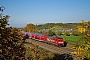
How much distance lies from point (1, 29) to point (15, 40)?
913 mm

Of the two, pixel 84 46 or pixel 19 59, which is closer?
pixel 84 46

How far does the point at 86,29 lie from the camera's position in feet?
20.3

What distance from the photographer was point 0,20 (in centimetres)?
697

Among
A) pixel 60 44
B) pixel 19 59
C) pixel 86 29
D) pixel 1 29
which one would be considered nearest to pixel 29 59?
pixel 19 59

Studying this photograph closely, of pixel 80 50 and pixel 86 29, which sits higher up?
pixel 86 29

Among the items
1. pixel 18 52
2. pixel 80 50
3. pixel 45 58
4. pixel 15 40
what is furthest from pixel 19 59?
pixel 45 58

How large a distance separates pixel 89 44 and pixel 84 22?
0.87 meters

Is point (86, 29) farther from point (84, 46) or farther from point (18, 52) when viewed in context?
point (18, 52)

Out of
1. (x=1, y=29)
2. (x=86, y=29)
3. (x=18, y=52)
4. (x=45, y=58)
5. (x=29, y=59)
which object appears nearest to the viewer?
(x=86, y=29)

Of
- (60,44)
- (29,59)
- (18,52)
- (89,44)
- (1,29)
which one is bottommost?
(60,44)

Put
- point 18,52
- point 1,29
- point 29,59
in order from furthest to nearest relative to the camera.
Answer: point 29,59, point 18,52, point 1,29

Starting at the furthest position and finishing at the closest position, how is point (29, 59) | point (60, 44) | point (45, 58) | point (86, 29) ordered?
point (60, 44), point (45, 58), point (29, 59), point (86, 29)

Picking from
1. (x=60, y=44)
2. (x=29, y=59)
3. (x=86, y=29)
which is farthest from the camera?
(x=60, y=44)

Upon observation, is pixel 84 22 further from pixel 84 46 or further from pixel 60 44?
pixel 60 44
